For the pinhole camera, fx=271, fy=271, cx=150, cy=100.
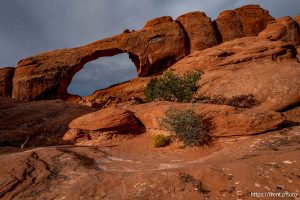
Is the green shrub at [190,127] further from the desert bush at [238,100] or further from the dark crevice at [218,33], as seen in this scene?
the dark crevice at [218,33]

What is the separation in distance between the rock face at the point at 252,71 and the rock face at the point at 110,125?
585 cm

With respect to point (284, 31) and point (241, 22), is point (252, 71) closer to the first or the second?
point (284, 31)

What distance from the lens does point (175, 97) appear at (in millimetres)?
17172

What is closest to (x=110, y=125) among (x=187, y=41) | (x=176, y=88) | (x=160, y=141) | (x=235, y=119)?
(x=160, y=141)

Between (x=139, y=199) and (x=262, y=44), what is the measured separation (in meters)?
19.3

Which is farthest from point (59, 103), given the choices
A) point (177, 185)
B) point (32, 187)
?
point (177, 185)

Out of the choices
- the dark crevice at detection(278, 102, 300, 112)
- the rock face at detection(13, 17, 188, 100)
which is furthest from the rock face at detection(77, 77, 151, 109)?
the dark crevice at detection(278, 102, 300, 112)

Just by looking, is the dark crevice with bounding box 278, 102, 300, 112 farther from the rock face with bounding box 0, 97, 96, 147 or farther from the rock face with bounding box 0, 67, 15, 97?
the rock face with bounding box 0, 67, 15, 97

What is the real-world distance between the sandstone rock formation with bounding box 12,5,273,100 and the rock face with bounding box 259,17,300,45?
246 centimetres

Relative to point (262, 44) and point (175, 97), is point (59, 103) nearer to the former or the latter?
point (175, 97)

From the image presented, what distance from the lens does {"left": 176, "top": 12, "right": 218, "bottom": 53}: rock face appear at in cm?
3475

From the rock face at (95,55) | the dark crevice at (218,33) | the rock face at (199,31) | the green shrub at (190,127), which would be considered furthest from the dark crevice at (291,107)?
the dark crevice at (218,33)

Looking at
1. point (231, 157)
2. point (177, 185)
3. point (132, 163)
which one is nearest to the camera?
point (177, 185)

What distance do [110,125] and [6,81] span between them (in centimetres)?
2740
